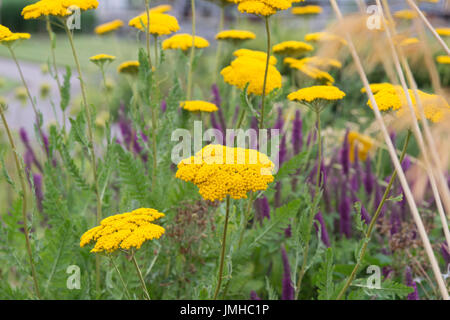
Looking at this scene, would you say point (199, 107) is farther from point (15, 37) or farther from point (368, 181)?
point (368, 181)

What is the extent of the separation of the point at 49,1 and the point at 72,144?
49 cm

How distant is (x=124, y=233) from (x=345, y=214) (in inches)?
37.0

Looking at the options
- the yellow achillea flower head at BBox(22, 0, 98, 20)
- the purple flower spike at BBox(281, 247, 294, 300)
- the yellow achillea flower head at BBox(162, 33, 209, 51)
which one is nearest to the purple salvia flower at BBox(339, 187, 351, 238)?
the purple flower spike at BBox(281, 247, 294, 300)

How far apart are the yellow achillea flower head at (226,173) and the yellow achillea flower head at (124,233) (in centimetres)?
12

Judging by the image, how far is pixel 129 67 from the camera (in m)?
1.57

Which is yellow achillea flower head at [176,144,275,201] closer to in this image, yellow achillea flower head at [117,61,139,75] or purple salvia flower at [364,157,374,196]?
yellow achillea flower head at [117,61,139,75]

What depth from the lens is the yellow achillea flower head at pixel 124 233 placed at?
2.63ft

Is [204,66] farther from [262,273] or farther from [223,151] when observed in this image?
[223,151]

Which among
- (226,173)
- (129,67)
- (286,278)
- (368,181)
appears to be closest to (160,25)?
(129,67)

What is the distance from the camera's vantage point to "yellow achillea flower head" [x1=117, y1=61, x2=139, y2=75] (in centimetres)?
155

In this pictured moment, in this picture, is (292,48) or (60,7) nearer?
(60,7)

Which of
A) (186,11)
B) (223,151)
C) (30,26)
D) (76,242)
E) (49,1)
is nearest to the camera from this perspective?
(223,151)

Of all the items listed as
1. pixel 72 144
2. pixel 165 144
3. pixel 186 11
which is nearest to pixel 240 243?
pixel 165 144

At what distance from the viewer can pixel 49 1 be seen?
105 cm
